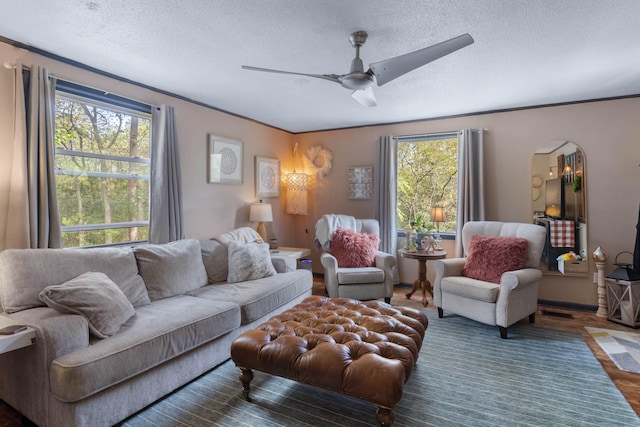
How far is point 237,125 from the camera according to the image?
450 centimetres

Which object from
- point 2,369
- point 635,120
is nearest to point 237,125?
point 2,369

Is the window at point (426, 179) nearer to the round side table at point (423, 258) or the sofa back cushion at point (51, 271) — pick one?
the round side table at point (423, 258)

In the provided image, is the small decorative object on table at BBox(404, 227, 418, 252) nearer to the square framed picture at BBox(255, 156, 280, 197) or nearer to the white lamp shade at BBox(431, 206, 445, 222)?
the white lamp shade at BBox(431, 206, 445, 222)

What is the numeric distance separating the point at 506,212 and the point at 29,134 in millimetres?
4952

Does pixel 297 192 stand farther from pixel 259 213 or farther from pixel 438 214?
pixel 438 214

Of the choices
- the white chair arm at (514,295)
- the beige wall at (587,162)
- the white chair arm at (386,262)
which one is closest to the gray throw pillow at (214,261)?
the white chair arm at (386,262)

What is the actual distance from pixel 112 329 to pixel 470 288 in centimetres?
303

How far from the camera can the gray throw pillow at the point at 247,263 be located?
3.32 meters

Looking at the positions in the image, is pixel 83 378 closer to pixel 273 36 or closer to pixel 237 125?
pixel 273 36

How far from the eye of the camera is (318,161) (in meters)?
5.53

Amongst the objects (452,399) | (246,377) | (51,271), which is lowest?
(452,399)

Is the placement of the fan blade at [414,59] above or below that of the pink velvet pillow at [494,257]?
above

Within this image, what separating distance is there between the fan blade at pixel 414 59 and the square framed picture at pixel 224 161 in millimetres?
2434

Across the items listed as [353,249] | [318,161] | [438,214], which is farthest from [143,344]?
[318,161]
